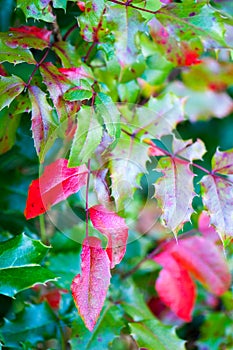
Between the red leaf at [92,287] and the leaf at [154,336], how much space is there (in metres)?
0.23

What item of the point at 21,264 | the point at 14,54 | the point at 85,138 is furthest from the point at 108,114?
the point at 21,264

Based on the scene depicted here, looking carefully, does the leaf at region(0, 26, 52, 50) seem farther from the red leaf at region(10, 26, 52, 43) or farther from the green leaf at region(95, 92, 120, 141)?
the green leaf at region(95, 92, 120, 141)

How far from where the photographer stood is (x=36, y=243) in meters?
0.84

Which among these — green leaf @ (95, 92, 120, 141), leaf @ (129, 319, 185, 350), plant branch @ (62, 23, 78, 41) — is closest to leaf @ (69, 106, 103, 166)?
green leaf @ (95, 92, 120, 141)

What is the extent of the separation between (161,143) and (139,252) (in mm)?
281

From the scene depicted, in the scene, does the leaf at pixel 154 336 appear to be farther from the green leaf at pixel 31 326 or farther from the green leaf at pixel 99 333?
the green leaf at pixel 31 326

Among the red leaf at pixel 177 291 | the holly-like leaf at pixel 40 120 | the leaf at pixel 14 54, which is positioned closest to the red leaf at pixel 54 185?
the holly-like leaf at pixel 40 120

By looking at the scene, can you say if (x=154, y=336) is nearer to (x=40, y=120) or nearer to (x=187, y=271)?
(x=187, y=271)

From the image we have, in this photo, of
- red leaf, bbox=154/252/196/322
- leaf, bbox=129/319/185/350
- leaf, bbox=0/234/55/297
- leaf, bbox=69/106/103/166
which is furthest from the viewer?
red leaf, bbox=154/252/196/322

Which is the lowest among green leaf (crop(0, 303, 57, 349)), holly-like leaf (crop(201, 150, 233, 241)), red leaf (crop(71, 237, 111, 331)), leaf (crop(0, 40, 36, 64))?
green leaf (crop(0, 303, 57, 349))

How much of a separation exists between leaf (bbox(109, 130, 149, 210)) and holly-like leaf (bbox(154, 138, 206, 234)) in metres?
0.05

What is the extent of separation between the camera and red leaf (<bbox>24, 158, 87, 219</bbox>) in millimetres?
739

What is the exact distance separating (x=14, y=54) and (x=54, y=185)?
191 millimetres

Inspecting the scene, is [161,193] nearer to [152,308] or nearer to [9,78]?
[9,78]
